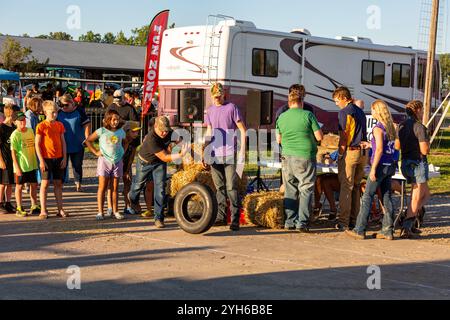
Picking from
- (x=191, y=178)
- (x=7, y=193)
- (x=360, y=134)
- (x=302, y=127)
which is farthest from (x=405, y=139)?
(x=7, y=193)

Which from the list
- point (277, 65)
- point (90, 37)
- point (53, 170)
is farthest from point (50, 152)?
point (90, 37)

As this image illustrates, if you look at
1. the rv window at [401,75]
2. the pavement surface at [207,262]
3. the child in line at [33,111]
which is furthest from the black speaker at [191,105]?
the rv window at [401,75]

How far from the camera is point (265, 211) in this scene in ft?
32.7

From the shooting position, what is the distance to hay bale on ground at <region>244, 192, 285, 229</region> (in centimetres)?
993

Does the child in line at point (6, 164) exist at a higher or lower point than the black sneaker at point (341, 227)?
higher

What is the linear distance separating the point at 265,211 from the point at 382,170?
66.1 inches

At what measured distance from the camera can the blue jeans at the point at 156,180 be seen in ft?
32.6

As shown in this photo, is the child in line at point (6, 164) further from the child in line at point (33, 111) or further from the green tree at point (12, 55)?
the green tree at point (12, 55)

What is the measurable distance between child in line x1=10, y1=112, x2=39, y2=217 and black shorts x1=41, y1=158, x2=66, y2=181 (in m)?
0.37

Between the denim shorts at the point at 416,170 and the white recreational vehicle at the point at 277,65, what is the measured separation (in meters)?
8.51

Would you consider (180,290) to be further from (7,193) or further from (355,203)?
(7,193)

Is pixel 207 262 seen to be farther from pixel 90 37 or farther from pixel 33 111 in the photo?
pixel 90 37

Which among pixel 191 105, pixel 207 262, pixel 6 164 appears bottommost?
pixel 207 262

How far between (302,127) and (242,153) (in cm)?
89
